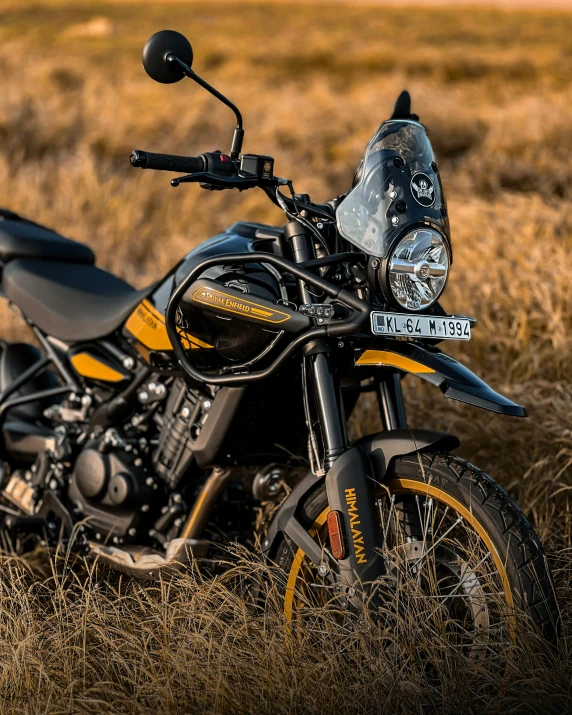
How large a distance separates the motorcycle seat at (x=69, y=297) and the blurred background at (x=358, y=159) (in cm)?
139

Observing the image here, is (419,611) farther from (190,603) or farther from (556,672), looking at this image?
(190,603)

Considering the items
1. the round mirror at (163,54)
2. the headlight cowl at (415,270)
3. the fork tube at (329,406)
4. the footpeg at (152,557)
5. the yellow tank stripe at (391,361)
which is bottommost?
the footpeg at (152,557)

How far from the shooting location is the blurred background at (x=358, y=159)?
14.0ft

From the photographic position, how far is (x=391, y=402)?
2.87 metres

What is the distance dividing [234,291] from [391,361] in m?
0.51

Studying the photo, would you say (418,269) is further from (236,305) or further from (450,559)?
(450,559)

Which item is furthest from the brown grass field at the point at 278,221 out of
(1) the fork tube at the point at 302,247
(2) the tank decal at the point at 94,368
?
(1) the fork tube at the point at 302,247

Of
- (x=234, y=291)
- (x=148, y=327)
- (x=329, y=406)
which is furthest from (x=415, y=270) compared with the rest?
(x=148, y=327)

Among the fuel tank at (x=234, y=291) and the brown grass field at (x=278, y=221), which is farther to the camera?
the fuel tank at (x=234, y=291)

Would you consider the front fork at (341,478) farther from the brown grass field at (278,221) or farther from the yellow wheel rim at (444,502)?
the brown grass field at (278,221)

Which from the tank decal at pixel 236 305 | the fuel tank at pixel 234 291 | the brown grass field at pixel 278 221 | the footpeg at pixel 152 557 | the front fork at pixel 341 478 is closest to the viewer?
the brown grass field at pixel 278 221

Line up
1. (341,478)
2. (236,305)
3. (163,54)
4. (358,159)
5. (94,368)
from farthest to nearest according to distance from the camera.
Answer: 1. (358,159)
2. (94,368)
3. (236,305)
4. (341,478)
5. (163,54)

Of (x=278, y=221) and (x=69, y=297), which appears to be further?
(x=278, y=221)

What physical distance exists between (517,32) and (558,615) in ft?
117
